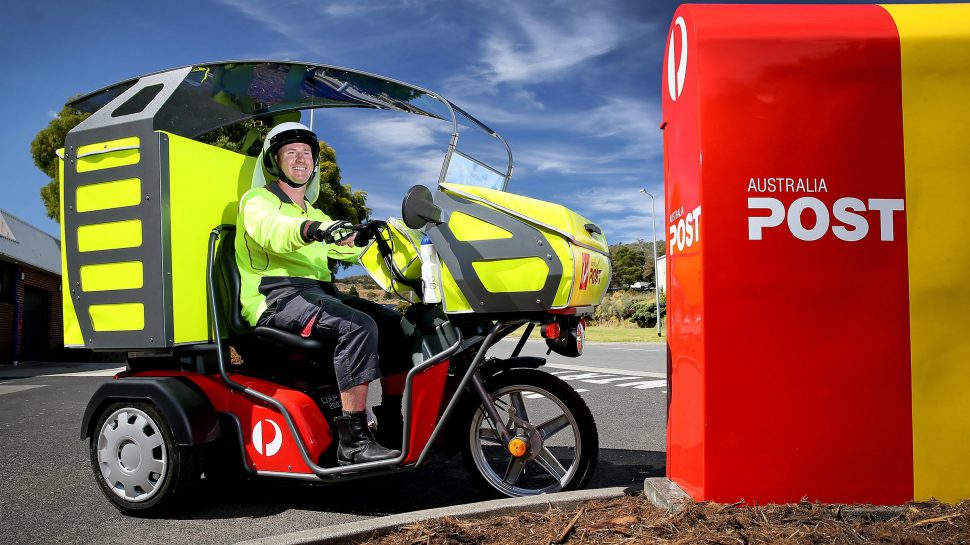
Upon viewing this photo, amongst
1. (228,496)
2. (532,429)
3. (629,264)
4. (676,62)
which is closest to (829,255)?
(676,62)

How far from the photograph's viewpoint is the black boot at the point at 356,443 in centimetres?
380

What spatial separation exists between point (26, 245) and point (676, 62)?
2942cm

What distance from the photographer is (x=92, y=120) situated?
4363 mm

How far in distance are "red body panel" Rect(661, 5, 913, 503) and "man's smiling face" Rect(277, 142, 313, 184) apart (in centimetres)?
240

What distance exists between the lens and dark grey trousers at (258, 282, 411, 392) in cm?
382

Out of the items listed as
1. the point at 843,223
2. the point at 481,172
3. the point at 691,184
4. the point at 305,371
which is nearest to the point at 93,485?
the point at 305,371

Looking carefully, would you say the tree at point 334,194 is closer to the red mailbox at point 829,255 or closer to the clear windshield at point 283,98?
the clear windshield at point 283,98

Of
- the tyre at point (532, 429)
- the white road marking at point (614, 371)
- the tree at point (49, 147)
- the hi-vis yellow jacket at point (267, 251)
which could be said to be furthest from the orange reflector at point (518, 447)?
the tree at point (49, 147)

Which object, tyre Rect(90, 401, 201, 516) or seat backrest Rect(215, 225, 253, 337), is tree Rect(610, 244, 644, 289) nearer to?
seat backrest Rect(215, 225, 253, 337)

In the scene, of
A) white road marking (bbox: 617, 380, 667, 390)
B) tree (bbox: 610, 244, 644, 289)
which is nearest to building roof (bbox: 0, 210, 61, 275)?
white road marking (bbox: 617, 380, 667, 390)

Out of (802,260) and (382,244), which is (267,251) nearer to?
(382,244)

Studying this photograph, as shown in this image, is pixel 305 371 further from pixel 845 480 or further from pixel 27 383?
pixel 27 383

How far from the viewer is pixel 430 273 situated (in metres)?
3.70

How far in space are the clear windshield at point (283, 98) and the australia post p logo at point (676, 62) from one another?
1.23 metres
